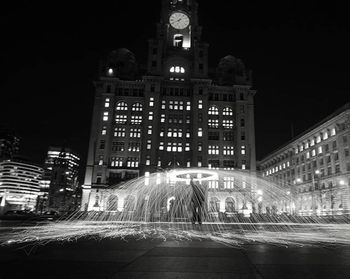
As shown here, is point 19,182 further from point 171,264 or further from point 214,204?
point 171,264

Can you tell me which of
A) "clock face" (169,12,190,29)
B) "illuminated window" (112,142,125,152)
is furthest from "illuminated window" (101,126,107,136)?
"clock face" (169,12,190,29)

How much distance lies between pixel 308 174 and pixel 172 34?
68218mm

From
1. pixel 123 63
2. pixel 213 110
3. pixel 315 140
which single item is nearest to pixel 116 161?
pixel 213 110

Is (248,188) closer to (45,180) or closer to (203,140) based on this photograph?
(203,140)

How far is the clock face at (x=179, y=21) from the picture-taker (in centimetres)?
10469

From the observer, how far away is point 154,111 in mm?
91562

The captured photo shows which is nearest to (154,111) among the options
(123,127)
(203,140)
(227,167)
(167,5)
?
(123,127)

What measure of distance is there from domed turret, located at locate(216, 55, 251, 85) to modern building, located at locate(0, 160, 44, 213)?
123 m

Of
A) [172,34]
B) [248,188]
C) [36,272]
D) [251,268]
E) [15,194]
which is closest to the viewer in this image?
[36,272]

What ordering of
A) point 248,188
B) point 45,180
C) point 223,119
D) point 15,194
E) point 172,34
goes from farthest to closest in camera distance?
point 45,180, point 15,194, point 172,34, point 223,119, point 248,188

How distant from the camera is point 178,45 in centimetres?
10581

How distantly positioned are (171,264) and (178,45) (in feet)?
345

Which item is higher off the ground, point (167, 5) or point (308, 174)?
point (167, 5)

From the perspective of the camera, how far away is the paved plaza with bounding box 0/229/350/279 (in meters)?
6.80
